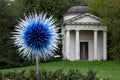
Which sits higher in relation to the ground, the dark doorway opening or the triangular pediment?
the triangular pediment

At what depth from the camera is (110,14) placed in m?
40.8

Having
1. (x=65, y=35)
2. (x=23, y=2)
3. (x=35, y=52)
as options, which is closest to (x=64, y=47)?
→ (x=65, y=35)

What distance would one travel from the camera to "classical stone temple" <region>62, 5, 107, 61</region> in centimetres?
4719

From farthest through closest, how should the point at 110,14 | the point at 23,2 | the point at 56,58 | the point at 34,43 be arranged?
the point at 23,2 → the point at 56,58 → the point at 110,14 → the point at 34,43

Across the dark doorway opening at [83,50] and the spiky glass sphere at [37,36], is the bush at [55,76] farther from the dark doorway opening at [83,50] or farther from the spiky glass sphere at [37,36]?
the dark doorway opening at [83,50]

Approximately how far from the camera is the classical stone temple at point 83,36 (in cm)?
4719

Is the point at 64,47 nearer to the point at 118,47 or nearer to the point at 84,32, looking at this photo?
the point at 84,32

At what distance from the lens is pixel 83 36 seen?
164ft

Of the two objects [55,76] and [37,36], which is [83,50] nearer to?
[55,76]

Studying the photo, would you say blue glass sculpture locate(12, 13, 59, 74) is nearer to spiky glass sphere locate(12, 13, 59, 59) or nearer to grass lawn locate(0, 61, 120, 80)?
spiky glass sphere locate(12, 13, 59, 59)

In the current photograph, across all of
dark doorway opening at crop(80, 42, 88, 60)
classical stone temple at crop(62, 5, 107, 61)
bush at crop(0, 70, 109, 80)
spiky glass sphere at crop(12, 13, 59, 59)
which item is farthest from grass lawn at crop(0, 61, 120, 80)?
spiky glass sphere at crop(12, 13, 59, 59)

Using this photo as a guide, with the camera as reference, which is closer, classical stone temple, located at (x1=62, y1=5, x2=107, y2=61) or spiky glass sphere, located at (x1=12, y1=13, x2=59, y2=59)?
spiky glass sphere, located at (x1=12, y1=13, x2=59, y2=59)

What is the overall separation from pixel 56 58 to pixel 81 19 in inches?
233

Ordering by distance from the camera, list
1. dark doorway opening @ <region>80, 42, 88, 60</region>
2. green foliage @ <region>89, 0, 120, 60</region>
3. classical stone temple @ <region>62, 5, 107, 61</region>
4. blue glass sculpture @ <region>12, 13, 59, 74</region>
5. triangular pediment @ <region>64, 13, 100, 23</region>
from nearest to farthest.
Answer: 1. blue glass sculpture @ <region>12, 13, 59, 74</region>
2. green foliage @ <region>89, 0, 120, 60</region>
3. triangular pediment @ <region>64, 13, 100, 23</region>
4. classical stone temple @ <region>62, 5, 107, 61</region>
5. dark doorway opening @ <region>80, 42, 88, 60</region>
